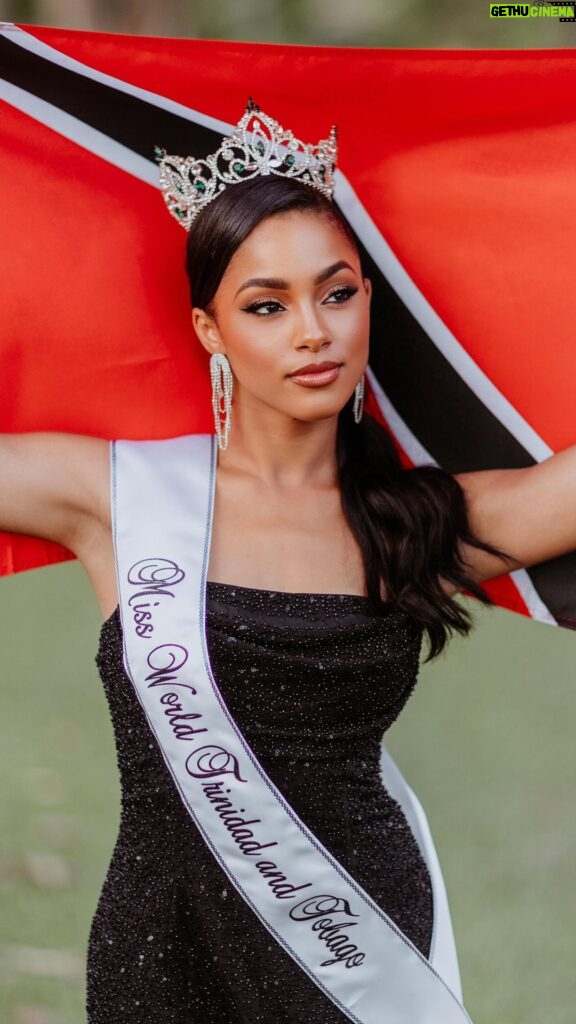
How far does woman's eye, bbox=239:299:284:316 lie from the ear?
154 millimetres

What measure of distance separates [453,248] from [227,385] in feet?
2.05

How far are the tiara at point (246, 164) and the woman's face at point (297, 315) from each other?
15 centimetres

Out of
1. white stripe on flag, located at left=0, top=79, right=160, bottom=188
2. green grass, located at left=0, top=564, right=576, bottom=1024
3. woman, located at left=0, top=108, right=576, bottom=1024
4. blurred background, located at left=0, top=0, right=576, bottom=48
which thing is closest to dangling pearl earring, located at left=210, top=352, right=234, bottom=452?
woman, located at left=0, top=108, right=576, bottom=1024

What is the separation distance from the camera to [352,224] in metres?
3.22

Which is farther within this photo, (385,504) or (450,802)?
(450,802)

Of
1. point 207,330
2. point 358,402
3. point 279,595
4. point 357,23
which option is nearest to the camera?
point 279,595

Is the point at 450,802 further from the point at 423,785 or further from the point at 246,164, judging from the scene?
the point at 246,164

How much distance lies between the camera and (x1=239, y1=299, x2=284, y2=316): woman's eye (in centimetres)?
277

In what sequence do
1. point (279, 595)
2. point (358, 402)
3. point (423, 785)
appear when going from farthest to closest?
1. point (423, 785)
2. point (358, 402)
3. point (279, 595)

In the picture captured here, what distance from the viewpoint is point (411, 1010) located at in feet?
9.60

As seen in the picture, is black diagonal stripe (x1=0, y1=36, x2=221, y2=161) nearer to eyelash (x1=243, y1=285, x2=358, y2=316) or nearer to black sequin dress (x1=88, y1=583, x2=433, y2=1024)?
eyelash (x1=243, y1=285, x2=358, y2=316)

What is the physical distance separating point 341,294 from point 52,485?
66cm

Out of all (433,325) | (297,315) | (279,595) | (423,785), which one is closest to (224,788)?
(279,595)

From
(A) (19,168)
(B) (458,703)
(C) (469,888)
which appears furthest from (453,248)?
(B) (458,703)
